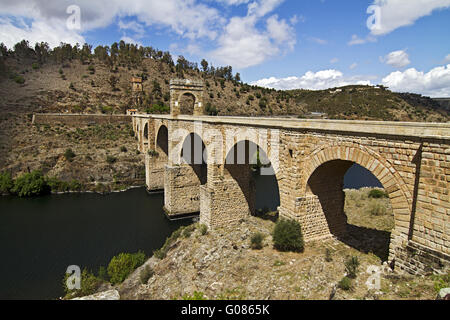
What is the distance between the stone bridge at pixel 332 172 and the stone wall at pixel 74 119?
68.9 ft

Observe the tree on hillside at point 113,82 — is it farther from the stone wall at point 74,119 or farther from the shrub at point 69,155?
the shrub at point 69,155

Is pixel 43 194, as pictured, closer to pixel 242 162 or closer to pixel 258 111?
pixel 242 162

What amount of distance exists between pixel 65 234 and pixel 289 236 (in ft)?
42.9

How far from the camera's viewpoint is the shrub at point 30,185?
847 inches

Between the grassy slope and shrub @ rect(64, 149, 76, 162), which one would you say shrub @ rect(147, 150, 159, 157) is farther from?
shrub @ rect(64, 149, 76, 162)

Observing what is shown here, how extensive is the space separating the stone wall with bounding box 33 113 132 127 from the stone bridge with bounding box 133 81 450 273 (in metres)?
21.0

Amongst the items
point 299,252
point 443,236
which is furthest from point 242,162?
point 443,236

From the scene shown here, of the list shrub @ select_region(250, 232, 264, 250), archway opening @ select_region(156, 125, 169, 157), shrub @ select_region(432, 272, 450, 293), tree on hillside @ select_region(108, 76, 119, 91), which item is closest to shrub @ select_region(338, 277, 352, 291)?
Answer: shrub @ select_region(432, 272, 450, 293)

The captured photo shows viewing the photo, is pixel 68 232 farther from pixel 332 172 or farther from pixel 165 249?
pixel 332 172

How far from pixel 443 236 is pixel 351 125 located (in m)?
2.90

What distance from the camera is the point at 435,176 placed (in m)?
5.12

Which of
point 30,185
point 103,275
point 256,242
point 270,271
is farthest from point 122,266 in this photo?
point 30,185

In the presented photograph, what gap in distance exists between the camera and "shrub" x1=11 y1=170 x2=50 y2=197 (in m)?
21.5
